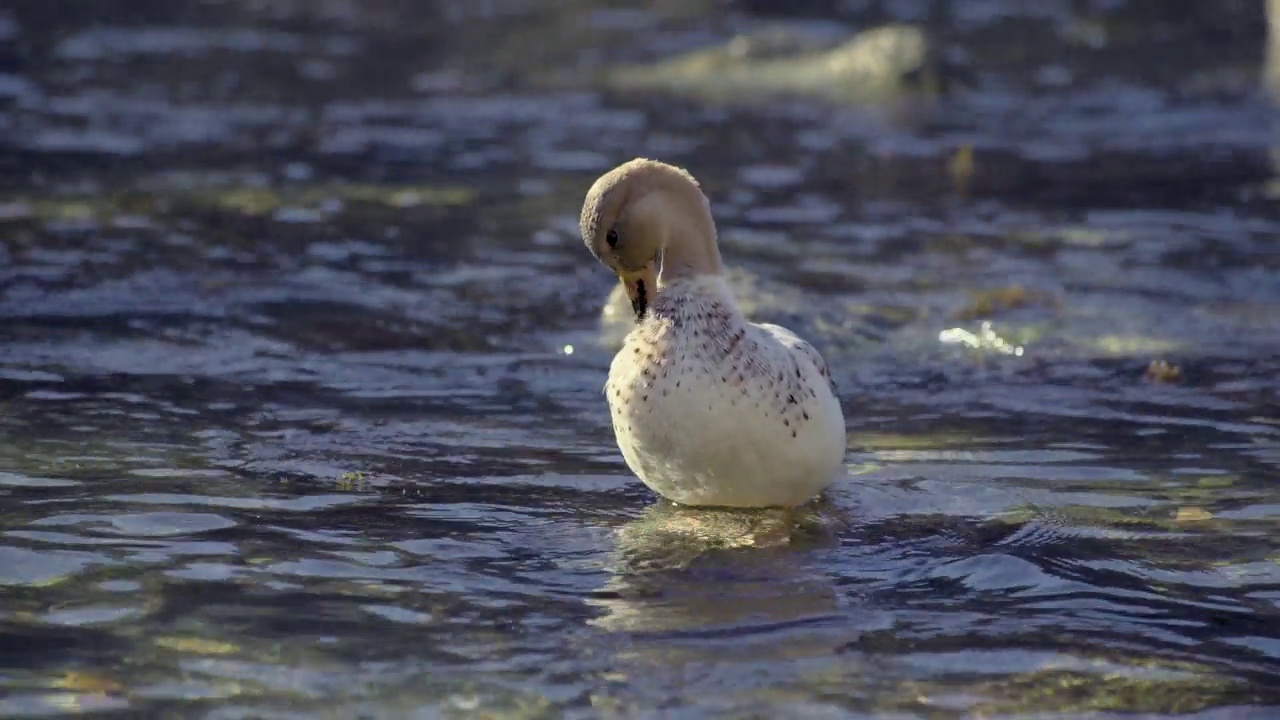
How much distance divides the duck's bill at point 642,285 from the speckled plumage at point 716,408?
160mm

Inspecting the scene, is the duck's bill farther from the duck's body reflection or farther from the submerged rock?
the submerged rock

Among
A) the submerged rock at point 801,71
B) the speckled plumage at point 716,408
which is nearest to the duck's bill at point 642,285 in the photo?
the speckled plumage at point 716,408

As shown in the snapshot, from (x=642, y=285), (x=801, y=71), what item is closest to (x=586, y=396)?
(x=642, y=285)

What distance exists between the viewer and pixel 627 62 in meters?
20.5

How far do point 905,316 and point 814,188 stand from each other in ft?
12.8

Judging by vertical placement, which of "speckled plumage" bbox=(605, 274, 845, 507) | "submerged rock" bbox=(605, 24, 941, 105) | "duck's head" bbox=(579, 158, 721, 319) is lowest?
"speckled plumage" bbox=(605, 274, 845, 507)

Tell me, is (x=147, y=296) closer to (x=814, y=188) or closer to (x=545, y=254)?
(x=545, y=254)

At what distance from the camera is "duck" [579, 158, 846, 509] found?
7.00 meters

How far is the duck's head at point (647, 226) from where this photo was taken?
24.2 feet

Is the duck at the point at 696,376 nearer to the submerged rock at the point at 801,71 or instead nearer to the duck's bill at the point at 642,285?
the duck's bill at the point at 642,285

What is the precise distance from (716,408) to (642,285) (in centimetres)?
84

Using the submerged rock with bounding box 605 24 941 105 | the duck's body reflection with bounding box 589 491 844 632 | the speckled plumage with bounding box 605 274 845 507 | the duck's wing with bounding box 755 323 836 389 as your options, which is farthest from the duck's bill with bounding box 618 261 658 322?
the submerged rock with bounding box 605 24 941 105

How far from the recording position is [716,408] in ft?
22.9

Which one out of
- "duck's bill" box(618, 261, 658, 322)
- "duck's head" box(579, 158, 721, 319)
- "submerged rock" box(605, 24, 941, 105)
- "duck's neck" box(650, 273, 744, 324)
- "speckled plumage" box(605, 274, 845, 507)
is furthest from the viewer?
"submerged rock" box(605, 24, 941, 105)
